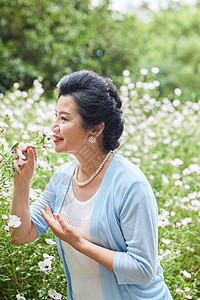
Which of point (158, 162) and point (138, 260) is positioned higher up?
point (158, 162)

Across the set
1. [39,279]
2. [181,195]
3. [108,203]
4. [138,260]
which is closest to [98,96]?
[108,203]

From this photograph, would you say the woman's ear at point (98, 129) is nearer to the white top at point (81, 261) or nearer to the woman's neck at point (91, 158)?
the woman's neck at point (91, 158)

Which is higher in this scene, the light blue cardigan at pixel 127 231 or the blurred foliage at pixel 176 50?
the blurred foliage at pixel 176 50

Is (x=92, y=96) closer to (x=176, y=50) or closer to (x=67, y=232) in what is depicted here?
(x=67, y=232)

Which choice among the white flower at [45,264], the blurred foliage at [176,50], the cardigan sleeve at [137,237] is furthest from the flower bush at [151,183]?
the blurred foliage at [176,50]

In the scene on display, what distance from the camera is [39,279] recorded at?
196cm

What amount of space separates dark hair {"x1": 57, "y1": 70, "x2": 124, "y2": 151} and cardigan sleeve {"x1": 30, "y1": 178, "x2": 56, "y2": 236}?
39 centimetres

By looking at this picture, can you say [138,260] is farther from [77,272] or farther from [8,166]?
[8,166]

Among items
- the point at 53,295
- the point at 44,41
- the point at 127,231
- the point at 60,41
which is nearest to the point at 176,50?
the point at 60,41

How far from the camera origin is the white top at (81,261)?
1.50m

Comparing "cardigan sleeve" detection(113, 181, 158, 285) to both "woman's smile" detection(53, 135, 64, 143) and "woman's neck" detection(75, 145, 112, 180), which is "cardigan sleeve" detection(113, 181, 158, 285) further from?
"woman's smile" detection(53, 135, 64, 143)

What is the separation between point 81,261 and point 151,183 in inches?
62.9

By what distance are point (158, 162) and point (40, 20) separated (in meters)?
4.29

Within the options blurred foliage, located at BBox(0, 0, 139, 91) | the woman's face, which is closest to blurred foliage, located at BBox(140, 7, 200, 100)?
blurred foliage, located at BBox(0, 0, 139, 91)
